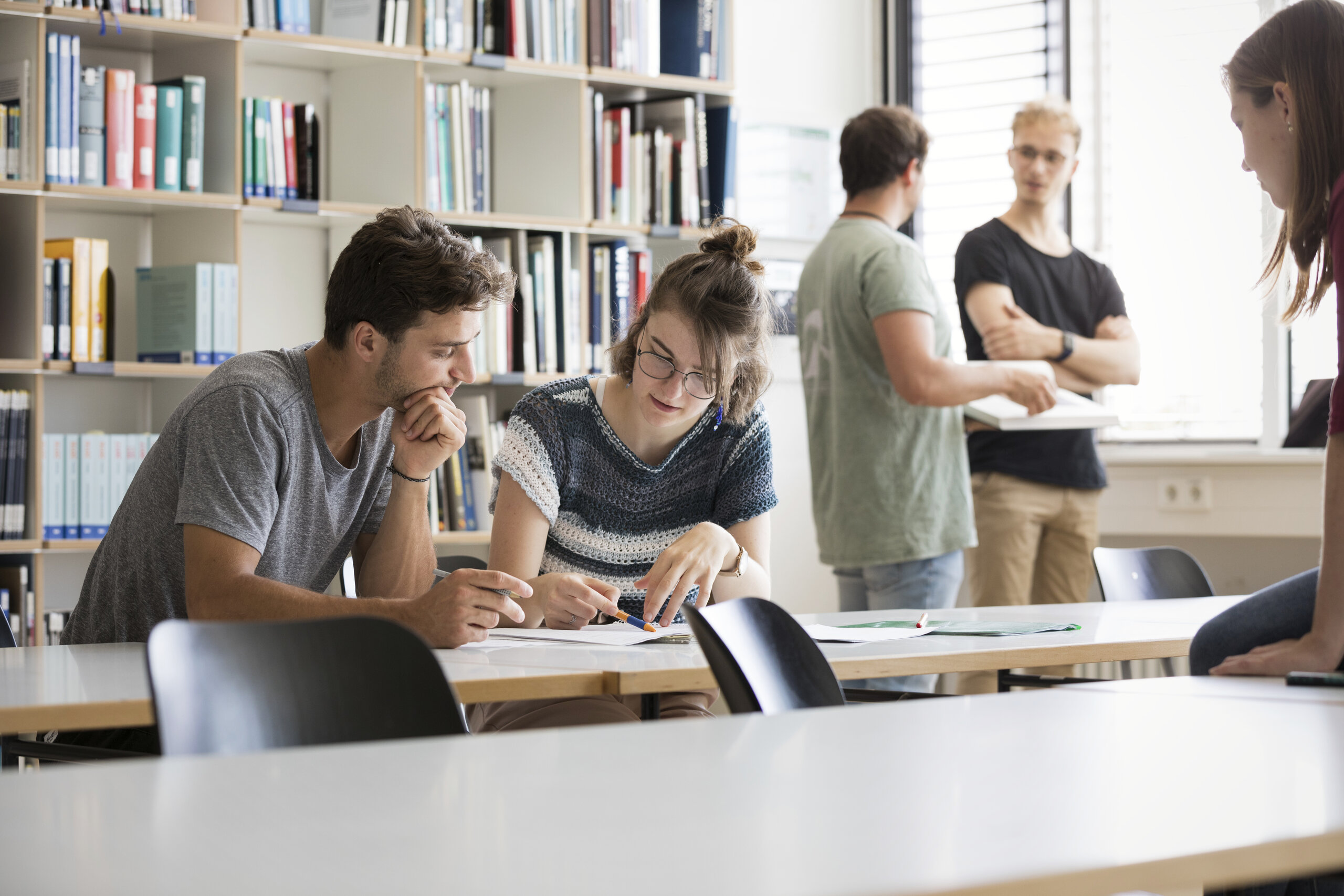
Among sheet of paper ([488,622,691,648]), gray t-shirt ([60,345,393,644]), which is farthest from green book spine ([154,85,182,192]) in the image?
sheet of paper ([488,622,691,648])

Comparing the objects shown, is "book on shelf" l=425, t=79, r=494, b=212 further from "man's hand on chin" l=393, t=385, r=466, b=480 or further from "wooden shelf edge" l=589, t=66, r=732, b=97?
"man's hand on chin" l=393, t=385, r=466, b=480

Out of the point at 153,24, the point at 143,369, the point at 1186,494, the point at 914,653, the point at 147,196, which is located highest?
the point at 153,24

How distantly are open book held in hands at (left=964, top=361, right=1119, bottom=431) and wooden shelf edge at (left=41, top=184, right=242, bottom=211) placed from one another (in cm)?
186

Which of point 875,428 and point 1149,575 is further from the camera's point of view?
point 875,428

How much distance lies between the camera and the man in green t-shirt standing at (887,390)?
2.83m

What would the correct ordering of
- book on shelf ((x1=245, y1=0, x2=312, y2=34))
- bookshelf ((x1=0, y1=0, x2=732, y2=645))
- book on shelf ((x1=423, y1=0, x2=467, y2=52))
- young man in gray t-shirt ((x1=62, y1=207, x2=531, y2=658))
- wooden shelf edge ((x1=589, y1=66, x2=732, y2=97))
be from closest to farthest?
young man in gray t-shirt ((x1=62, y1=207, x2=531, y2=658)) < bookshelf ((x1=0, y1=0, x2=732, y2=645)) < book on shelf ((x1=245, y1=0, x2=312, y2=34)) < book on shelf ((x1=423, y1=0, x2=467, y2=52)) < wooden shelf edge ((x1=589, y1=66, x2=732, y2=97))

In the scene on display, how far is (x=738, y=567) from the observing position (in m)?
2.07

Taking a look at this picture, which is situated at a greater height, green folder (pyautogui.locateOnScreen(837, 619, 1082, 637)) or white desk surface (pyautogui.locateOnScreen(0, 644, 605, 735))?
white desk surface (pyautogui.locateOnScreen(0, 644, 605, 735))

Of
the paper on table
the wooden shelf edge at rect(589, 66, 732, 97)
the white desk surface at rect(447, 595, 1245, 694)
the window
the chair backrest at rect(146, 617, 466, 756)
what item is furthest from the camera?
the window

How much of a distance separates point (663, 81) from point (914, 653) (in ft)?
8.01

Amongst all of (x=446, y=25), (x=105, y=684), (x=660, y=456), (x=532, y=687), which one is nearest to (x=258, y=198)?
(x=446, y=25)

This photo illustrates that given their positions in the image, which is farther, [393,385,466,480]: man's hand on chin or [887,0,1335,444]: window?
[887,0,1335,444]: window

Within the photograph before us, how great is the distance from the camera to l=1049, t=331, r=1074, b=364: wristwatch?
10.7ft

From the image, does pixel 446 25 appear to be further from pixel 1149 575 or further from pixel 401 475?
pixel 1149 575
